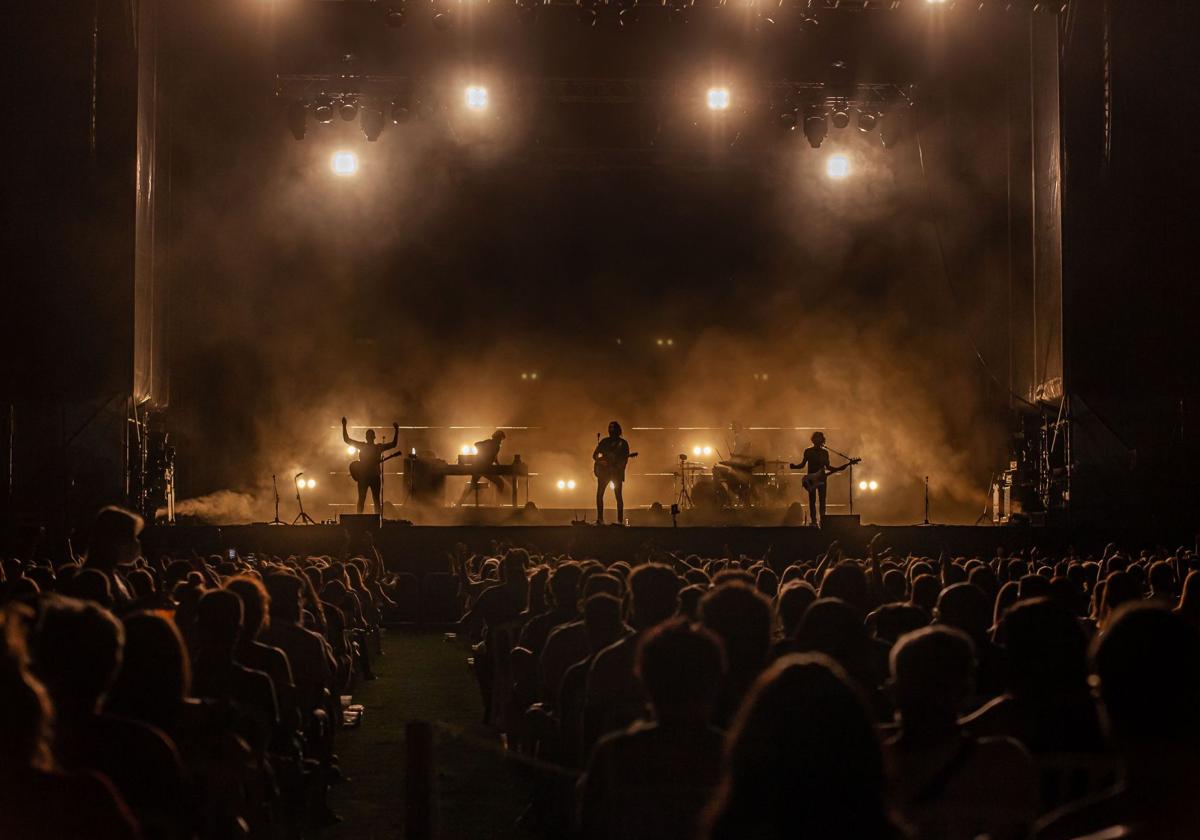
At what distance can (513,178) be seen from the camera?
29531 millimetres

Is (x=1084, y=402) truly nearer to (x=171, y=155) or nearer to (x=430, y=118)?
(x=430, y=118)

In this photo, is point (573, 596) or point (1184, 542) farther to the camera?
point (1184, 542)

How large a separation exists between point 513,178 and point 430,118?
13.6ft

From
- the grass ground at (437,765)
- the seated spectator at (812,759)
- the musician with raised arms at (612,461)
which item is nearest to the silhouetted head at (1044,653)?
the grass ground at (437,765)

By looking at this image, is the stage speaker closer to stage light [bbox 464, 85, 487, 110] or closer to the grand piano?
the grand piano

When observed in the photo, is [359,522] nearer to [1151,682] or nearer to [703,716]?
[703,716]

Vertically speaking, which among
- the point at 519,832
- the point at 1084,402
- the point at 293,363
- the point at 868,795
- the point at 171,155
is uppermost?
the point at 171,155

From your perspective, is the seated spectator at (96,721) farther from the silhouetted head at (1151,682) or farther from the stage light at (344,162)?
the stage light at (344,162)

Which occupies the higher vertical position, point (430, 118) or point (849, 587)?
point (430, 118)

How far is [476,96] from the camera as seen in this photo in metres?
23.4

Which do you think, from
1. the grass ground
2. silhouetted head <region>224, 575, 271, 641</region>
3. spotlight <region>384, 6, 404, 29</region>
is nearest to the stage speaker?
the grass ground

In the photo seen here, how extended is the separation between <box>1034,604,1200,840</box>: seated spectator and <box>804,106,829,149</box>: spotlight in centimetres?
2106

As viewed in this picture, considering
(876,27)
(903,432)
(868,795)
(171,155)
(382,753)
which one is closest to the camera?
(868,795)

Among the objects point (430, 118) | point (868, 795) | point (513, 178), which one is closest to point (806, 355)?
point (513, 178)
